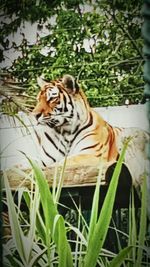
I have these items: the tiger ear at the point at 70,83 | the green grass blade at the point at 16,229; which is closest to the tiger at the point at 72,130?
the tiger ear at the point at 70,83

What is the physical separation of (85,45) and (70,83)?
187 millimetres

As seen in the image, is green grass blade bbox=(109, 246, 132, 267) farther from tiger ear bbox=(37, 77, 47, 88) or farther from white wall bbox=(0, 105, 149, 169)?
tiger ear bbox=(37, 77, 47, 88)

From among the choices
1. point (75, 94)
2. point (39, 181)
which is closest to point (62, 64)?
point (75, 94)

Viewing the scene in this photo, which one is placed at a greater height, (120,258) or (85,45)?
(85,45)

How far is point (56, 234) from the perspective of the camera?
2.29 m

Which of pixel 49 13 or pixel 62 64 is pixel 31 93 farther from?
pixel 49 13

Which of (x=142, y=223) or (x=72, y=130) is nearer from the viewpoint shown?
(x=142, y=223)

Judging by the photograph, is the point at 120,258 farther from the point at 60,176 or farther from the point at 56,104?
the point at 56,104

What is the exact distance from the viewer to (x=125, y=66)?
225 cm

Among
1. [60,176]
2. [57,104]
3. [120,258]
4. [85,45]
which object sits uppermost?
[85,45]

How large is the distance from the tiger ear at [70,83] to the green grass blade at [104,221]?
1.14 ft

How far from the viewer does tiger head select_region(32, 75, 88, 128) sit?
7.61 feet

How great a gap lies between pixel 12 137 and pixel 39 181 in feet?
0.81

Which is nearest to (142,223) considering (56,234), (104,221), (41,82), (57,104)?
(104,221)
